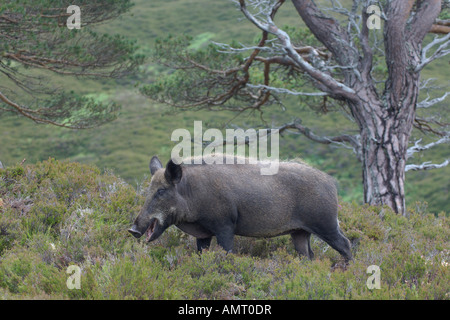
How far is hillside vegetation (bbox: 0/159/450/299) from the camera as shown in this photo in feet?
17.6

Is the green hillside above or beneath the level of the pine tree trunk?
beneath

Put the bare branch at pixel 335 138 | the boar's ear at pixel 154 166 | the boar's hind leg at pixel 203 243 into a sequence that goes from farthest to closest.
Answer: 1. the bare branch at pixel 335 138
2. the boar's ear at pixel 154 166
3. the boar's hind leg at pixel 203 243

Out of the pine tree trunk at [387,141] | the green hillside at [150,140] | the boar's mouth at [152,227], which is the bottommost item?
the green hillside at [150,140]

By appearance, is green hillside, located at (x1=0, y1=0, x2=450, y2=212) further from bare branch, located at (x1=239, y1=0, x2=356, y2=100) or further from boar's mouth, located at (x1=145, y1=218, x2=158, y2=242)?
boar's mouth, located at (x1=145, y1=218, x2=158, y2=242)

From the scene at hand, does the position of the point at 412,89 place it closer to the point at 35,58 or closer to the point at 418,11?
the point at 418,11

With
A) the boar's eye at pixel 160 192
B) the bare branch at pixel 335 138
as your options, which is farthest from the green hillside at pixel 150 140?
the boar's eye at pixel 160 192

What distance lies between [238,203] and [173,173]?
3.41 feet

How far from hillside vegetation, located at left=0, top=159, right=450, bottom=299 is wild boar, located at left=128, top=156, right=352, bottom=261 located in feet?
1.20

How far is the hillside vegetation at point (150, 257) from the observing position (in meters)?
5.38

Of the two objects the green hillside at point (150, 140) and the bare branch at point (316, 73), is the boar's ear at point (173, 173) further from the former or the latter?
the green hillside at point (150, 140)

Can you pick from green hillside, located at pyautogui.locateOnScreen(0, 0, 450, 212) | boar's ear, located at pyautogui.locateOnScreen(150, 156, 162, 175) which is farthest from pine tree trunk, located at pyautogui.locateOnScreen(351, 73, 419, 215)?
green hillside, located at pyautogui.locateOnScreen(0, 0, 450, 212)

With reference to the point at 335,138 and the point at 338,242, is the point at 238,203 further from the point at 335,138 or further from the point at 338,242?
the point at 335,138
